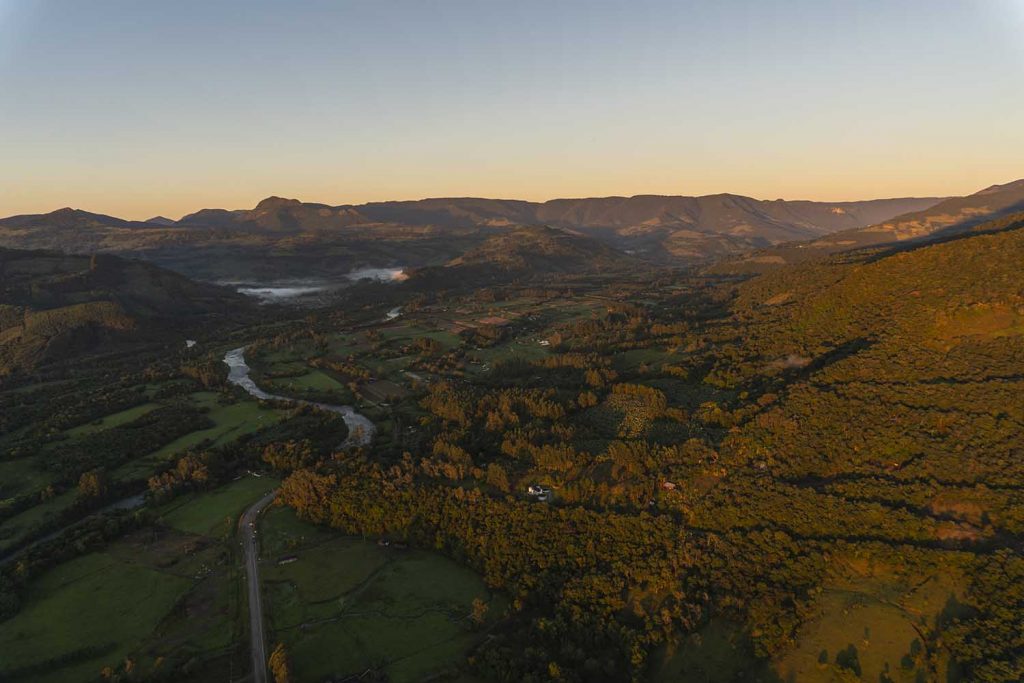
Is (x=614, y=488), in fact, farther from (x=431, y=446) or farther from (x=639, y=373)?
(x=639, y=373)

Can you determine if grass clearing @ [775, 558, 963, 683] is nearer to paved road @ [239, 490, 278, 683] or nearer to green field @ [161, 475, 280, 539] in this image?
paved road @ [239, 490, 278, 683]

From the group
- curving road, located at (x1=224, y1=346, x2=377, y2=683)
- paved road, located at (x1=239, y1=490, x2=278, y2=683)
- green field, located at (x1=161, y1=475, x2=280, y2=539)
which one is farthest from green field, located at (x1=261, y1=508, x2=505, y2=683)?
green field, located at (x1=161, y1=475, x2=280, y2=539)

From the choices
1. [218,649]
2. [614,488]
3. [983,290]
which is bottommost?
[218,649]

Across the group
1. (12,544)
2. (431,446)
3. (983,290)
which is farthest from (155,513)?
(983,290)

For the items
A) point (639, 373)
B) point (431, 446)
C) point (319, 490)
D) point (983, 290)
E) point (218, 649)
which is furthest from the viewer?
point (639, 373)

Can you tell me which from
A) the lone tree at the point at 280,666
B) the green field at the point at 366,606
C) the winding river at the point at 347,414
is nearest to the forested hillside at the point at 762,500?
the green field at the point at 366,606

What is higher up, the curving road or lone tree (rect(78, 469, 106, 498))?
lone tree (rect(78, 469, 106, 498))

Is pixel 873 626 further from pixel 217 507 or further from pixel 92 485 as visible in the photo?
pixel 92 485

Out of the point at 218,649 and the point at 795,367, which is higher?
the point at 795,367
